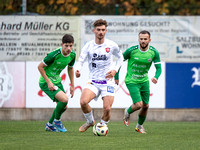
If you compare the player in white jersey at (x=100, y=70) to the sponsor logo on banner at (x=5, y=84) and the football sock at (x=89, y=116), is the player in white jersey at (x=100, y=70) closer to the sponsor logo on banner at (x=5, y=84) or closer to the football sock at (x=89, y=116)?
the football sock at (x=89, y=116)

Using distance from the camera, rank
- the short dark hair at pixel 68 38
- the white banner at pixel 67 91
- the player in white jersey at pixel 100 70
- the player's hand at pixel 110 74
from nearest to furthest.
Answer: the player's hand at pixel 110 74 → the player in white jersey at pixel 100 70 → the short dark hair at pixel 68 38 → the white banner at pixel 67 91

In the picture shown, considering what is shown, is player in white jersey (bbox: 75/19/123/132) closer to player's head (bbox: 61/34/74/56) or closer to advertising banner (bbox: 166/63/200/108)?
player's head (bbox: 61/34/74/56)

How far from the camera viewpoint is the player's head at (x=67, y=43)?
1066 cm

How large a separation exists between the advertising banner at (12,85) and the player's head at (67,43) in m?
4.45

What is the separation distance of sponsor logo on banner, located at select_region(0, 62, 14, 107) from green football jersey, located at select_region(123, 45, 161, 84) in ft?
15.5

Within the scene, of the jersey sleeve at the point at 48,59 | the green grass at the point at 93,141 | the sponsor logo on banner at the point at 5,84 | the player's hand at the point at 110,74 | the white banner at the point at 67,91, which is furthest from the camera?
the white banner at the point at 67,91

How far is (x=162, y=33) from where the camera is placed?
50.6 ft

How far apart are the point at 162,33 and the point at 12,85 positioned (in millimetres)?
4226

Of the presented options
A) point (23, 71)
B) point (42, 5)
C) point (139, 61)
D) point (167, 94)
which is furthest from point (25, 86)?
point (139, 61)

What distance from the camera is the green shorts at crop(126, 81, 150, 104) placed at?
11242mm

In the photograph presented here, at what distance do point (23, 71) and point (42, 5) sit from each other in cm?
207

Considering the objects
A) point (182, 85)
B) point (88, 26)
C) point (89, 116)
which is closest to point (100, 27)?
point (89, 116)

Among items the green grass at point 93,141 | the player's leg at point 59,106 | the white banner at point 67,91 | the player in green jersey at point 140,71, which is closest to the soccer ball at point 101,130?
the green grass at point 93,141

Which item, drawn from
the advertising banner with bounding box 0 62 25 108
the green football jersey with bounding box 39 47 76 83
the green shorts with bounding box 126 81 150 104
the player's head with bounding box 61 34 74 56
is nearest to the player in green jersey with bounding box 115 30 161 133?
the green shorts with bounding box 126 81 150 104
